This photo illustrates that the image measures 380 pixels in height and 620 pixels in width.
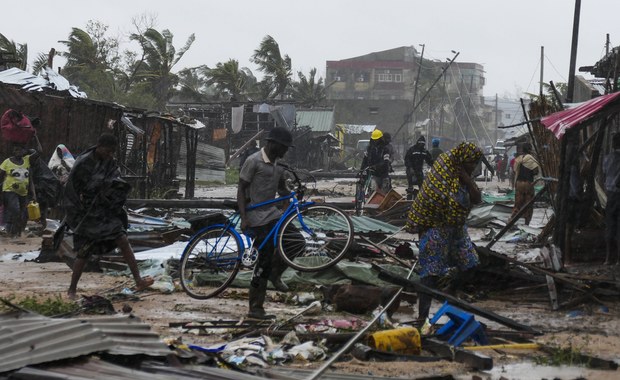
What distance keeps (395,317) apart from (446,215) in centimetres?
103

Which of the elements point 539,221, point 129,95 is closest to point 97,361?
point 539,221

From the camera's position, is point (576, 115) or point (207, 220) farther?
point (207, 220)

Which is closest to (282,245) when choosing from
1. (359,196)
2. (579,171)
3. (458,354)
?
(458,354)

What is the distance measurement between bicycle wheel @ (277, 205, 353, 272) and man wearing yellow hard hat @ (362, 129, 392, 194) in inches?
384

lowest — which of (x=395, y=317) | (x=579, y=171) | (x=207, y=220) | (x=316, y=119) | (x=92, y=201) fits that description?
(x=395, y=317)

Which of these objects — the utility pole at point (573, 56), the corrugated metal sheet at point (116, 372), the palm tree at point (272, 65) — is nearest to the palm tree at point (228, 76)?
the palm tree at point (272, 65)

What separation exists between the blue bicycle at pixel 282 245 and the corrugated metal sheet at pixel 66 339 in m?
2.47

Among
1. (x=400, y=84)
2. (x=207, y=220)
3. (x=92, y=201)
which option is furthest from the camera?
(x=400, y=84)

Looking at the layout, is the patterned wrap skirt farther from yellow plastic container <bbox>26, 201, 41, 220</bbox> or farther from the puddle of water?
yellow plastic container <bbox>26, 201, 41, 220</bbox>

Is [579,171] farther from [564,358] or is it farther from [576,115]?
[564,358]

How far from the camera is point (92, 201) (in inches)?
332

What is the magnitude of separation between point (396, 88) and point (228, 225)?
76.0 meters

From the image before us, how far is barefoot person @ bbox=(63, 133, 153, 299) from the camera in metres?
8.38

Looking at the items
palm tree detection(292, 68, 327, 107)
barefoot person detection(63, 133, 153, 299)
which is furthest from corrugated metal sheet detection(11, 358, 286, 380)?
palm tree detection(292, 68, 327, 107)
